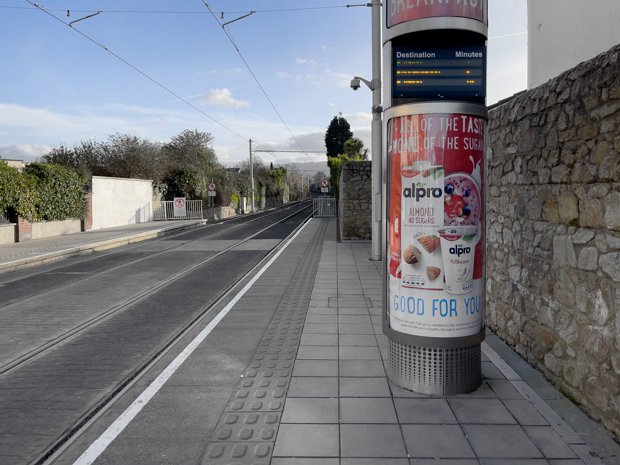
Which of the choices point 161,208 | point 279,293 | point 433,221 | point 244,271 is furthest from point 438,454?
point 161,208

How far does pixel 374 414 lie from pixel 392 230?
161 centimetres

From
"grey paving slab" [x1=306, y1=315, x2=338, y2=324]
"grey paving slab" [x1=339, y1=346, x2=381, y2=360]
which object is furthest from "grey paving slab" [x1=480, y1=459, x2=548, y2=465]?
"grey paving slab" [x1=306, y1=315, x2=338, y2=324]

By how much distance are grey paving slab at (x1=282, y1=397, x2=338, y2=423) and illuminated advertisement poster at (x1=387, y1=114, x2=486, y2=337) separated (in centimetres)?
95

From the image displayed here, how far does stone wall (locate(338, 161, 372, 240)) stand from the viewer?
60.3 ft

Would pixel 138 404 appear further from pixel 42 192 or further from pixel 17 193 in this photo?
pixel 42 192

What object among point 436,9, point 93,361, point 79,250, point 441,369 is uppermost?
point 436,9

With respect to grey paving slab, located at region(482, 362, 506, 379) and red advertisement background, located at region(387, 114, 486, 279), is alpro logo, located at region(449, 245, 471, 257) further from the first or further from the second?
grey paving slab, located at region(482, 362, 506, 379)

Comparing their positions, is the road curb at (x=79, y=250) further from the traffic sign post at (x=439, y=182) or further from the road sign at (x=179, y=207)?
the traffic sign post at (x=439, y=182)

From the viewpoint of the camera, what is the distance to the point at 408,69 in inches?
180

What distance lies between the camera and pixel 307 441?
373 cm

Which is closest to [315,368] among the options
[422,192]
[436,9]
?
[422,192]

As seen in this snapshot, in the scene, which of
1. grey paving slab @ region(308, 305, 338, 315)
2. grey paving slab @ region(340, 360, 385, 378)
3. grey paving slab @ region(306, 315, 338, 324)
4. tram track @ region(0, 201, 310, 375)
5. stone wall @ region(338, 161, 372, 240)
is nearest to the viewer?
grey paving slab @ region(340, 360, 385, 378)

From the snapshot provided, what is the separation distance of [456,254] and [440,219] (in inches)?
13.3

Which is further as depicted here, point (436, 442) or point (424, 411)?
point (424, 411)
